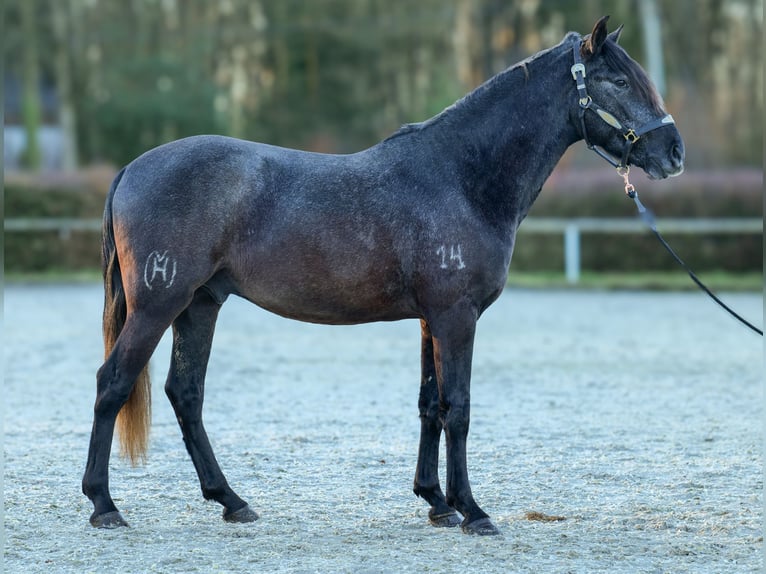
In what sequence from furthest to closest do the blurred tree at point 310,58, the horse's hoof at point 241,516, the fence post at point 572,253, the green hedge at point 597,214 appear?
the blurred tree at point 310,58 < the green hedge at point 597,214 < the fence post at point 572,253 < the horse's hoof at point 241,516

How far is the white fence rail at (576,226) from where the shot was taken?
17.6 m

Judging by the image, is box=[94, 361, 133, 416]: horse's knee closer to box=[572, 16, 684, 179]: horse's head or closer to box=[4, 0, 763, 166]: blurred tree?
box=[572, 16, 684, 179]: horse's head

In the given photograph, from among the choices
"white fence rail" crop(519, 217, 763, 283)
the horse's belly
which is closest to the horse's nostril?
the horse's belly

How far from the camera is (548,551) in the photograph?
411 cm

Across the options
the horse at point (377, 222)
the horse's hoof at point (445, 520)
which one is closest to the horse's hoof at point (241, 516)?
the horse at point (377, 222)

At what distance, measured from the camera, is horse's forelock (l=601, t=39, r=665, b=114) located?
4.48 metres

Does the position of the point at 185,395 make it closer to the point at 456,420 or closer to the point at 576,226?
the point at 456,420

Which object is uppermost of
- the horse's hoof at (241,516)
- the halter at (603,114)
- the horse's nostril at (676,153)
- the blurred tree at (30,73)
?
the blurred tree at (30,73)

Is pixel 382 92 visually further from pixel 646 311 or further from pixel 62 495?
pixel 62 495

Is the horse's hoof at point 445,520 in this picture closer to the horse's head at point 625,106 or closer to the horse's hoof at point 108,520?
the horse's hoof at point 108,520

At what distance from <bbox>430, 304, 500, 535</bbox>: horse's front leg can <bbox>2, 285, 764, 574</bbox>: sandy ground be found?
4.8 inches

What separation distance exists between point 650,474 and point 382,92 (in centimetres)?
3275

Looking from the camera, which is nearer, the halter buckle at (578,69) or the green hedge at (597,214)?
the halter buckle at (578,69)

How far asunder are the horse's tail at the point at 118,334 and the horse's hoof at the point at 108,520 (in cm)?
35
